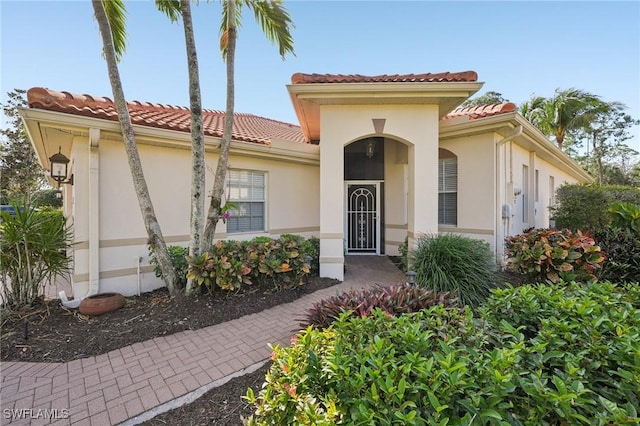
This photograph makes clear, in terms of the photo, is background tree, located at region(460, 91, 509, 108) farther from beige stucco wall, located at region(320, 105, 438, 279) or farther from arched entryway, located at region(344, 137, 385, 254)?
beige stucco wall, located at region(320, 105, 438, 279)

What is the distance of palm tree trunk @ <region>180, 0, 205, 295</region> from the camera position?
4.89 m

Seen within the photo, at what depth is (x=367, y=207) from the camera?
918cm

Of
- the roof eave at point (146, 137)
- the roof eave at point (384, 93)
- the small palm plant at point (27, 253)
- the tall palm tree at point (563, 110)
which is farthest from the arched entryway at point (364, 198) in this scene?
the tall palm tree at point (563, 110)

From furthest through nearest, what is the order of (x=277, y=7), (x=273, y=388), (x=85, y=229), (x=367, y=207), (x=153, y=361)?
(x=367, y=207) → (x=277, y=7) → (x=85, y=229) → (x=153, y=361) → (x=273, y=388)

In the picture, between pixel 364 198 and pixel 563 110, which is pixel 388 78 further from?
pixel 563 110

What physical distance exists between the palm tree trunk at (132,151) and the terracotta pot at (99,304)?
2.81 ft

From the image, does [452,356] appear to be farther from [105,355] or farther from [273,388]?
[105,355]

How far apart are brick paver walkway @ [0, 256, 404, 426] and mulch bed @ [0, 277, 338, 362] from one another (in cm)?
19

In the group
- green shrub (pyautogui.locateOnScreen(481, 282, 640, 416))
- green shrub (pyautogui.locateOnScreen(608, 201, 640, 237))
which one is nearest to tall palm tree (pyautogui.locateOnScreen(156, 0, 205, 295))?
green shrub (pyautogui.locateOnScreen(481, 282, 640, 416))

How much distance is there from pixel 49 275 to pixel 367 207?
800 cm

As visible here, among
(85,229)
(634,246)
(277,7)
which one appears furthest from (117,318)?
(634,246)

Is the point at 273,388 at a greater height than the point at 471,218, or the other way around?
the point at 471,218

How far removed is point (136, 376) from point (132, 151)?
12.2ft

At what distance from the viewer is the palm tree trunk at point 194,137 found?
4.89 meters
